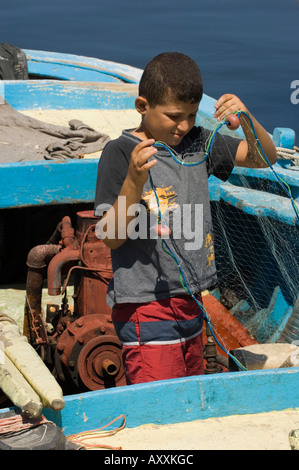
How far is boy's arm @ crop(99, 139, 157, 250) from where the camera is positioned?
2.21m

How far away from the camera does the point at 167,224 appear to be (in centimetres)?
251

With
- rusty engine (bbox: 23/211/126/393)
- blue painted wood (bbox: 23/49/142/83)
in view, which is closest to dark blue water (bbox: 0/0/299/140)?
blue painted wood (bbox: 23/49/142/83)

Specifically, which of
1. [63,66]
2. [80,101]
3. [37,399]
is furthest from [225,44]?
[37,399]

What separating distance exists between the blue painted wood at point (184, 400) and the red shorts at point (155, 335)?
5.9 inches

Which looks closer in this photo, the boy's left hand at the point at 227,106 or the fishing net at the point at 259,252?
the boy's left hand at the point at 227,106

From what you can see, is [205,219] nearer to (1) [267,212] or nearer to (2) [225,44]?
(1) [267,212]

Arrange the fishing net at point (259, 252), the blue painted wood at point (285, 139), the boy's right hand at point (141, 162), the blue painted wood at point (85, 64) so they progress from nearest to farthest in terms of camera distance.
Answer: the boy's right hand at point (141, 162), the fishing net at point (259, 252), the blue painted wood at point (285, 139), the blue painted wood at point (85, 64)

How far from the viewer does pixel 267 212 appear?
4.06 m

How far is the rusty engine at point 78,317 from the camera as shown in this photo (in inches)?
130

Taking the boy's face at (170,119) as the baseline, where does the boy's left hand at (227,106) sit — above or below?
above

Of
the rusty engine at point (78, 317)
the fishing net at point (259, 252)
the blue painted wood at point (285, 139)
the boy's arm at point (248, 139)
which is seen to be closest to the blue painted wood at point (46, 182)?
the rusty engine at point (78, 317)

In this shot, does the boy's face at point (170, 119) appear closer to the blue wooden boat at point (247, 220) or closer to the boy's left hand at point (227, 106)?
the boy's left hand at point (227, 106)

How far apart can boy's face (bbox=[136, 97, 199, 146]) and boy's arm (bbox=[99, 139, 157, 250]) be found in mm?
136

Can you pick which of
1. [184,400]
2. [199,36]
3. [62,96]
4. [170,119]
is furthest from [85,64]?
[199,36]
